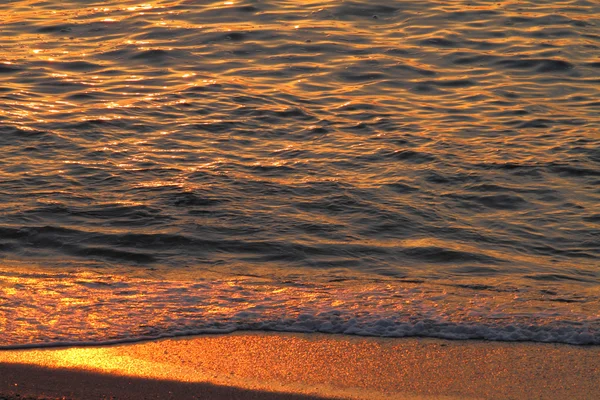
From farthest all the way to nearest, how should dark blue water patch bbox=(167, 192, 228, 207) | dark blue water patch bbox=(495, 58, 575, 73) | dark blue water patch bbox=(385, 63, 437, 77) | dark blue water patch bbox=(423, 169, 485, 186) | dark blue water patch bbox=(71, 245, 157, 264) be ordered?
dark blue water patch bbox=(495, 58, 575, 73) → dark blue water patch bbox=(385, 63, 437, 77) → dark blue water patch bbox=(423, 169, 485, 186) → dark blue water patch bbox=(167, 192, 228, 207) → dark blue water patch bbox=(71, 245, 157, 264)

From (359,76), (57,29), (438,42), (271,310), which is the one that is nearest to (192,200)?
(271,310)

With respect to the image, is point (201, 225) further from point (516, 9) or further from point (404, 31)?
point (516, 9)

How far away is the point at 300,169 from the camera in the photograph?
8969mm

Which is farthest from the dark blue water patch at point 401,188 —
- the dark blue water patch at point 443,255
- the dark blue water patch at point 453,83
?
the dark blue water patch at point 453,83

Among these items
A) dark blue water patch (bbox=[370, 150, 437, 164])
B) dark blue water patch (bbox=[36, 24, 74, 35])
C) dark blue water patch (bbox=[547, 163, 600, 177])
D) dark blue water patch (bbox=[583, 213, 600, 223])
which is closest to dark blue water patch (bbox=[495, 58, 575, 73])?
dark blue water patch (bbox=[547, 163, 600, 177])

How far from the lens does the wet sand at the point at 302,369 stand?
15.7 ft

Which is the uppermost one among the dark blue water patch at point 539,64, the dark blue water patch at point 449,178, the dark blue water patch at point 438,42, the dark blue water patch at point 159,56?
the dark blue water patch at point 159,56

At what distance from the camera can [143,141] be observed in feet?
32.1

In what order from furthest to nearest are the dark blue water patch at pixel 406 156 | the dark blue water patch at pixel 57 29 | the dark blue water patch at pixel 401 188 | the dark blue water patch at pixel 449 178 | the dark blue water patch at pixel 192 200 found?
the dark blue water patch at pixel 57 29 → the dark blue water patch at pixel 406 156 → the dark blue water patch at pixel 449 178 → the dark blue water patch at pixel 401 188 → the dark blue water patch at pixel 192 200

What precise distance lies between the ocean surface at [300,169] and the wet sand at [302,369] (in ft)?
0.63

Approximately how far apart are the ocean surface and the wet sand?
191 mm

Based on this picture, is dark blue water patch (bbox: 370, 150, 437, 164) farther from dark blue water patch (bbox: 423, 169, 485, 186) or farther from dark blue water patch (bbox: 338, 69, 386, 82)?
dark blue water patch (bbox: 338, 69, 386, 82)

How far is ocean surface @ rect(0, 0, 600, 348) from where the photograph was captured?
603 centimetres

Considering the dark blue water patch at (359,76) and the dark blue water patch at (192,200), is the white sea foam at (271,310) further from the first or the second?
the dark blue water patch at (359,76)
